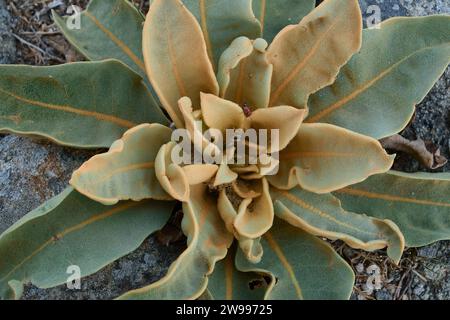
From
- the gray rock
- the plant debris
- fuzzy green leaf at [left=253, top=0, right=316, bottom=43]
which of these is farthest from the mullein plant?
the gray rock

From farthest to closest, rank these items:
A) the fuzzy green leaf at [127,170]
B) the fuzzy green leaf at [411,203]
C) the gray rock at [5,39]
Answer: the gray rock at [5,39], the fuzzy green leaf at [411,203], the fuzzy green leaf at [127,170]

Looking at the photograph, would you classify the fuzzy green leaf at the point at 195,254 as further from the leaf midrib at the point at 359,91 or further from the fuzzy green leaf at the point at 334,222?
the leaf midrib at the point at 359,91

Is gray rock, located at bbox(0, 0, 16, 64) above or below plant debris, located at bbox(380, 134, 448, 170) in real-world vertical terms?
above

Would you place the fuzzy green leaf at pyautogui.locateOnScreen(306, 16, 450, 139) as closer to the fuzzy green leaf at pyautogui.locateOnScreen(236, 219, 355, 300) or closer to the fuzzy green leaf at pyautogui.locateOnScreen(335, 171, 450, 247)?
the fuzzy green leaf at pyautogui.locateOnScreen(335, 171, 450, 247)

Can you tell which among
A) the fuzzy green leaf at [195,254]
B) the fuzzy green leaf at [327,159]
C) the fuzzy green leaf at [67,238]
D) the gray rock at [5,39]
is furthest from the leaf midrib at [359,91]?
the gray rock at [5,39]

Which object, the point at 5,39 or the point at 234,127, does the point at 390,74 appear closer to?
the point at 234,127

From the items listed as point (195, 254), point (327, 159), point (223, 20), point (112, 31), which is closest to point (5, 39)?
point (112, 31)

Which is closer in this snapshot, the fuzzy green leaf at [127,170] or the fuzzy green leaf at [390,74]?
the fuzzy green leaf at [127,170]

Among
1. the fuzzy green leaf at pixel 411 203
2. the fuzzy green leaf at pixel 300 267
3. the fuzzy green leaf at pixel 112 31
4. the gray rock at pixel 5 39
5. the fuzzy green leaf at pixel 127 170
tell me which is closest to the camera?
the fuzzy green leaf at pixel 127 170
